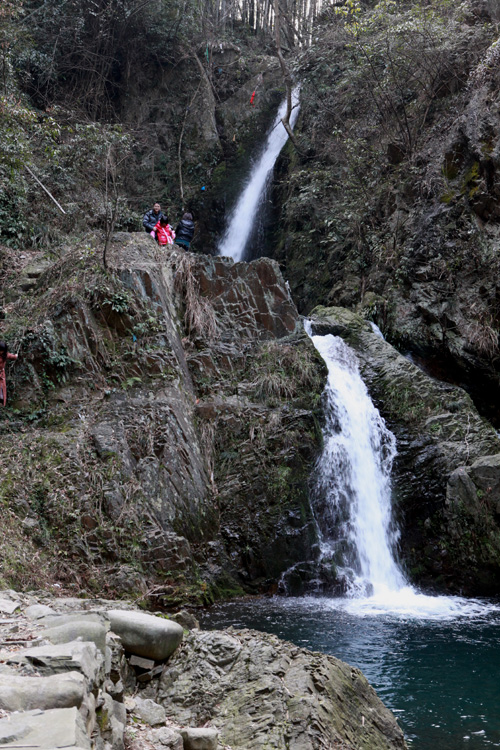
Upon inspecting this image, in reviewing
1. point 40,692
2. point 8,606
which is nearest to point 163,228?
point 8,606

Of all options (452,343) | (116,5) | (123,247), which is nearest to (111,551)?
(123,247)

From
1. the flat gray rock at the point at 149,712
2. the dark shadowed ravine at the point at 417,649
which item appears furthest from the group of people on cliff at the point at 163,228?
the flat gray rock at the point at 149,712

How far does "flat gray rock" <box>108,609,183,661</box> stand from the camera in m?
4.30

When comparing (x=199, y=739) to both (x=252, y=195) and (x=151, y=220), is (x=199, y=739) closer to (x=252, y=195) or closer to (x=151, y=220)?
(x=151, y=220)

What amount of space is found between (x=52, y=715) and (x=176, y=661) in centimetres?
253

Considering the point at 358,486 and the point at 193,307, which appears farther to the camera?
the point at 193,307

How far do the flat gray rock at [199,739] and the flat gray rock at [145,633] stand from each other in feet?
2.86

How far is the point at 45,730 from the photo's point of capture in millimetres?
2186

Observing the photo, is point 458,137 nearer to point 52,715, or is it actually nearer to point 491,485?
point 491,485

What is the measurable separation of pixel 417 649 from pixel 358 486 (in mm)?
4155

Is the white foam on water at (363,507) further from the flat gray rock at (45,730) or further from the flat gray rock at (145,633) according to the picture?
the flat gray rock at (45,730)

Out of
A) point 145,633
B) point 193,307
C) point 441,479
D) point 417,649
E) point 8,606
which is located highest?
point 193,307

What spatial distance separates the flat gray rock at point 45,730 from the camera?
2.07 metres

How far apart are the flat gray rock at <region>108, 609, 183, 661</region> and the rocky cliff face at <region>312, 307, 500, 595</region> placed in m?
6.97
